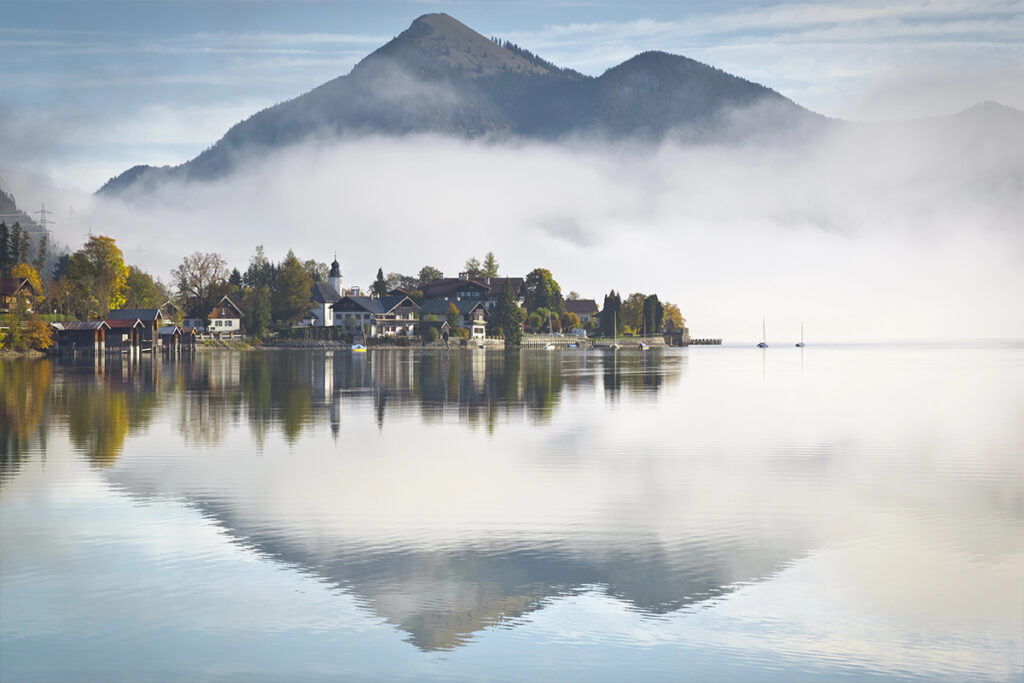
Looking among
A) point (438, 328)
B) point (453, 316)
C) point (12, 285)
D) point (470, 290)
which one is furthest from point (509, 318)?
point (12, 285)

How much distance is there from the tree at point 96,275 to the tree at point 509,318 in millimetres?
56151

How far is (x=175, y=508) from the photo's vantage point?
14.4m

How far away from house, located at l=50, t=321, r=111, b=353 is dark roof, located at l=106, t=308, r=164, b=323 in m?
5.25

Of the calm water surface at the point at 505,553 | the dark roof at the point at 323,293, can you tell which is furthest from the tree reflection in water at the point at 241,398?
the dark roof at the point at 323,293

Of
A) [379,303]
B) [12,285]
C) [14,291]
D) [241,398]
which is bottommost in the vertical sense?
[241,398]

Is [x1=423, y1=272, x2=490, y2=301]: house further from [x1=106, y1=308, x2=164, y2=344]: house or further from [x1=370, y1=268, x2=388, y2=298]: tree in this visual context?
[x1=106, y1=308, x2=164, y2=344]: house

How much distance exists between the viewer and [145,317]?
103 meters

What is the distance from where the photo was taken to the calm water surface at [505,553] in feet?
28.0

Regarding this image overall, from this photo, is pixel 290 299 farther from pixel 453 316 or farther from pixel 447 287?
pixel 447 287

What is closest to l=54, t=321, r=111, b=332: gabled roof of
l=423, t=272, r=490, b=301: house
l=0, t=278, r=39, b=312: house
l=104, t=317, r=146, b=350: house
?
l=104, t=317, r=146, b=350: house

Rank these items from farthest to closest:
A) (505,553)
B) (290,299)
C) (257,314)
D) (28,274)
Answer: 1. (290,299)
2. (257,314)
3. (28,274)
4. (505,553)

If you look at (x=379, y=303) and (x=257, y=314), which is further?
(x=379, y=303)

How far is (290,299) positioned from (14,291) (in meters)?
50.9

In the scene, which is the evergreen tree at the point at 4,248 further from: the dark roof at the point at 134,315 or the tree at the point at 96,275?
the dark roof at the point at 134,315
